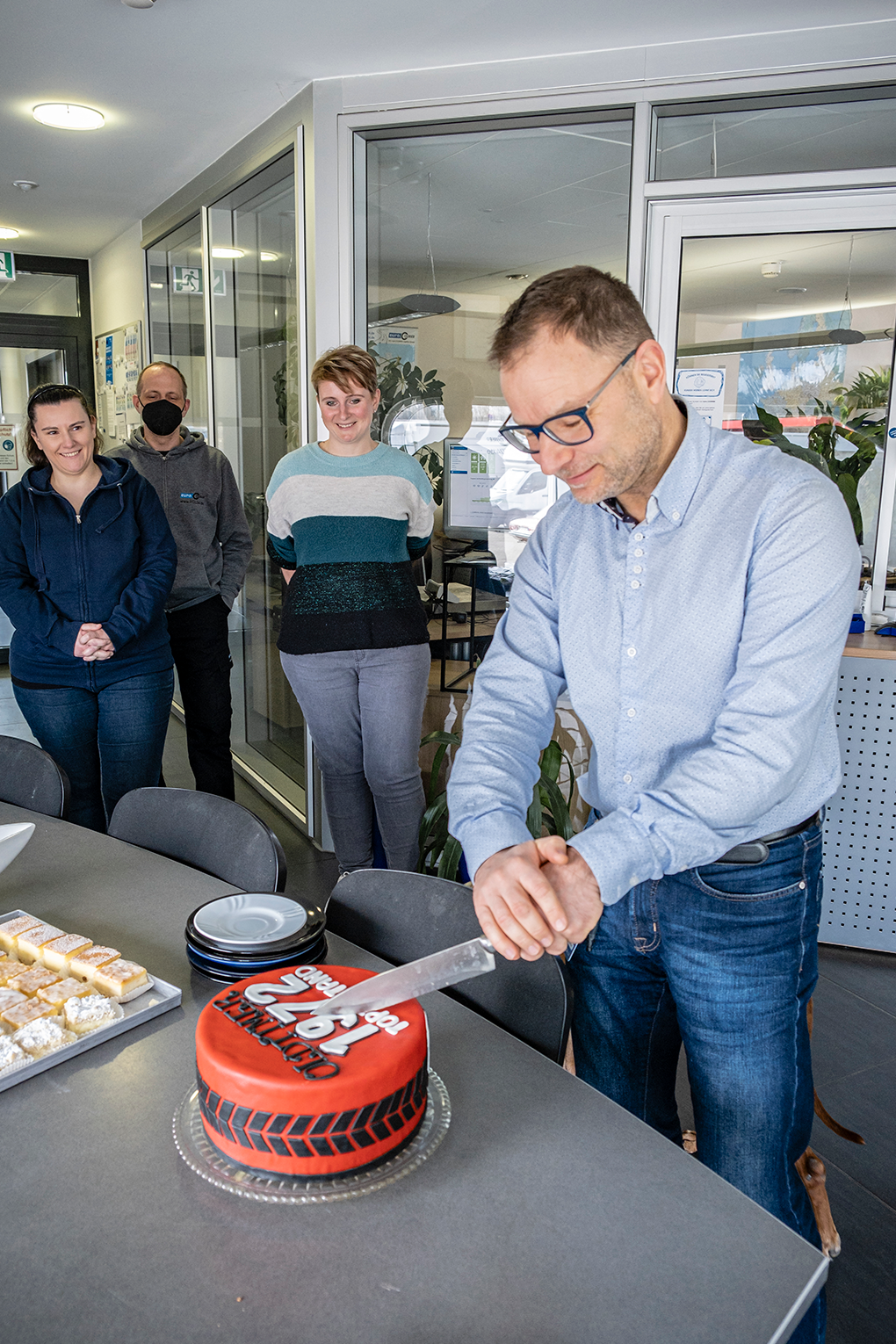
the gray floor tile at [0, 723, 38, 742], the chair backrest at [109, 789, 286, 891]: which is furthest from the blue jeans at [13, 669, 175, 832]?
the gray floor tile at [0, 723, 38, 742]

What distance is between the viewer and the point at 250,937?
4.46 ft

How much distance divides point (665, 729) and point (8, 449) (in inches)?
293

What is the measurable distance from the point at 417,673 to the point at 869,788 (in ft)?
5.10

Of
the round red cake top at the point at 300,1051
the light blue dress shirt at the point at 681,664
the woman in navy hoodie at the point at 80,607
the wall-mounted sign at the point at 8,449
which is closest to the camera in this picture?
the round red cake top at the point at 300,1051

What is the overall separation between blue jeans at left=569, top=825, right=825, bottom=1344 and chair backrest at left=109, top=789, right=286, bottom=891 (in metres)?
0.67

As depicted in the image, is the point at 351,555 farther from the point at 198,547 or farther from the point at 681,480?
the point at 681,480

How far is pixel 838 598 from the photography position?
1.24 m

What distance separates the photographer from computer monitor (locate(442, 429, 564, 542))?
3.74 metres

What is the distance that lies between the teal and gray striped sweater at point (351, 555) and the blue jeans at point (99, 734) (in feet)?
1.61

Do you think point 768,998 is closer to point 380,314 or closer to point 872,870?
Result: point 872,870

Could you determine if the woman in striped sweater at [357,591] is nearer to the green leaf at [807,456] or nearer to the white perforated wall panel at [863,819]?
the green leaf at [807,456]

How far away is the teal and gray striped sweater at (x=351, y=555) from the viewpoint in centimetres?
307

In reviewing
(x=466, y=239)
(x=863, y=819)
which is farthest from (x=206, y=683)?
(x=863, y=819)

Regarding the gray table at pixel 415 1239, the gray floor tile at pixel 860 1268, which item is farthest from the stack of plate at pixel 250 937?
the gray floor tile at pixel 860 1268
